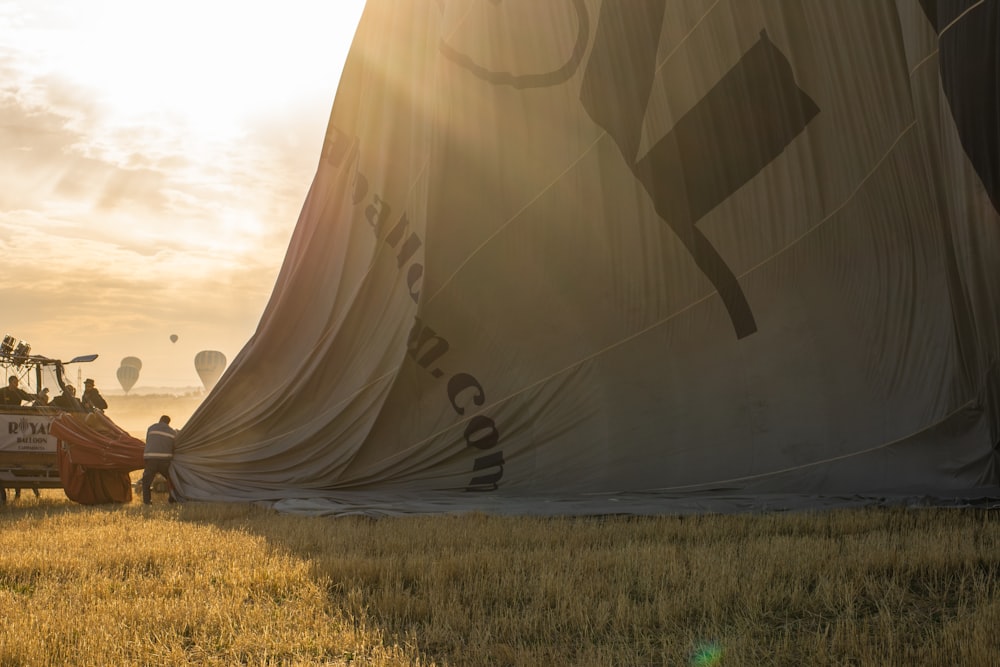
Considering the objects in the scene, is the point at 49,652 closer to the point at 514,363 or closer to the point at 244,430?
the point at 514,363

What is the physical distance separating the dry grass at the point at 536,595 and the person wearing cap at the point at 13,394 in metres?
7.58

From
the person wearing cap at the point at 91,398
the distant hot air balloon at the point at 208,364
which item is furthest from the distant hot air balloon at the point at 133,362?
the person wearing cap at the point at 91,398

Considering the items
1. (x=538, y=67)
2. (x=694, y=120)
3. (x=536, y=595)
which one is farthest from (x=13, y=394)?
(x=536, y=595)

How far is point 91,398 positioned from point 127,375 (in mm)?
139891

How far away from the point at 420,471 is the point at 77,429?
5.25 metres

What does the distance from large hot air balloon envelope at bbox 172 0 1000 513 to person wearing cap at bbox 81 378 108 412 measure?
150 inches

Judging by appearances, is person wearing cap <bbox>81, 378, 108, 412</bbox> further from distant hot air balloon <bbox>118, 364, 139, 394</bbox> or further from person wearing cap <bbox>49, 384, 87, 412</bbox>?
distant hot air balloon <bbox>118, 364, 139, 394</bbox>

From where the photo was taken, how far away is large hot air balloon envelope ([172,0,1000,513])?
8.23 m

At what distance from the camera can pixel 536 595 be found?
5.28 metres

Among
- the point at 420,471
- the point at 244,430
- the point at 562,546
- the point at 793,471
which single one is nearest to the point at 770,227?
the point at 793,471

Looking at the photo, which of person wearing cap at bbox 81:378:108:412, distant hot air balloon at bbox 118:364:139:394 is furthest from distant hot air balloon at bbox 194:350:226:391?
person wearing cap at bbox 81:378:108:412

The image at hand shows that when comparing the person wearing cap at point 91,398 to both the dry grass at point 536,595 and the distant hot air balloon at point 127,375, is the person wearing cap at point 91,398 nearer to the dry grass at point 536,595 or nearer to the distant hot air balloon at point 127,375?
the dry grass at point 536,595

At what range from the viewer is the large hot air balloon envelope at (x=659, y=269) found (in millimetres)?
8227

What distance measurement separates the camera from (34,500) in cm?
1388
